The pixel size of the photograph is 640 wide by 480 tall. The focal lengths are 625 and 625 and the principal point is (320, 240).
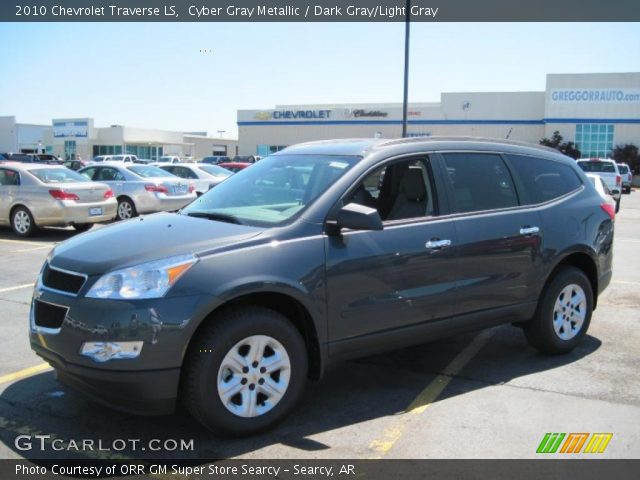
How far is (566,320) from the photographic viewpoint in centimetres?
541

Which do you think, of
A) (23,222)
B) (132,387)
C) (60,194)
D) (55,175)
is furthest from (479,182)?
(23,222)

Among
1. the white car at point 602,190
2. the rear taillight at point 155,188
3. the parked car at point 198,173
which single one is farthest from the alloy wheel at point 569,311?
the parked car at point 198,173

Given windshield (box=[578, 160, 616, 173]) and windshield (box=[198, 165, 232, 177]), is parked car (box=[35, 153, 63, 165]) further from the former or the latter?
windshield (box=[578, 160, 616, 173])

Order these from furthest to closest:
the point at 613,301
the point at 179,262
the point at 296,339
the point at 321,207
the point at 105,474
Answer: the point at 613,301, the point at 321,207, the point at 296,339, the point at 179,262, the point at 105,474

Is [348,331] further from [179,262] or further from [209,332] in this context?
[179,262]

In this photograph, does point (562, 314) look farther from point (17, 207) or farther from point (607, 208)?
point (17, 207)

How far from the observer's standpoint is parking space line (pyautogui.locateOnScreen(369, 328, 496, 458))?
3.72 meters

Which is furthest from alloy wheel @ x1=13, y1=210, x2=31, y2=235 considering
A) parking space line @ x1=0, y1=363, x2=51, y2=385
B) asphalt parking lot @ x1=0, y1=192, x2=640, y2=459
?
parking space line @ x1=0, y1=363, x2=51, y2=385

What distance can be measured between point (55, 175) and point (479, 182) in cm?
1038

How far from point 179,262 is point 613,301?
5.87m

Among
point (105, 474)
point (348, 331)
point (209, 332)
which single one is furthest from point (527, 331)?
point (105, 474)

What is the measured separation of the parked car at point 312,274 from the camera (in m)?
3.48

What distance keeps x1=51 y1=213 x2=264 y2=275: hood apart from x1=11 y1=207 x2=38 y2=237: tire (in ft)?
30.3

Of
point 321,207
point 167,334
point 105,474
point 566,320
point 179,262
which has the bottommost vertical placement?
point 105,474
